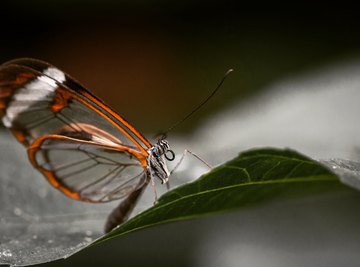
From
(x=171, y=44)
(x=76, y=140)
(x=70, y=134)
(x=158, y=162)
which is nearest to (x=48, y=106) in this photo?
(x=70, y=134)

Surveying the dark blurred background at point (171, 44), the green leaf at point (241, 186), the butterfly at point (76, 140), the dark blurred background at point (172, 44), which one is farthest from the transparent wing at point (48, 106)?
the dark blurred background at point (171, 44)

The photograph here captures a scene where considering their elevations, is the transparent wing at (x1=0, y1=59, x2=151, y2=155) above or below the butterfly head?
above

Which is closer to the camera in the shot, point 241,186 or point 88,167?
point 241,186

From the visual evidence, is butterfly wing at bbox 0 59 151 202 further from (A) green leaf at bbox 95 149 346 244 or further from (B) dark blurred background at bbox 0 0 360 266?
(B) dark blurred background at bbox 0 0 360 266

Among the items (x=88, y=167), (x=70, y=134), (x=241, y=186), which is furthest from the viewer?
(x=88, y=167)

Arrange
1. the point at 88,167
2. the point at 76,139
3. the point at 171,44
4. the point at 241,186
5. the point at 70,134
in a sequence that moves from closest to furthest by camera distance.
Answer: the point at 241,186, the point at 76,139, the point at 70,134, the point at 88,167, the point at 171,44

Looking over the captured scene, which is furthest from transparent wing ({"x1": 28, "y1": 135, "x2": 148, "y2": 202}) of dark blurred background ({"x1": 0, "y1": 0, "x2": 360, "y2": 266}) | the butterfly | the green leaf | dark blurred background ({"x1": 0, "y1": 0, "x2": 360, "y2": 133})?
dark blurred background ({"x1": 0, "y1": 0, "x2": 360, "y2": 133})

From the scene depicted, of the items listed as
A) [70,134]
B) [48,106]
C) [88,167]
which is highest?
[48,106]

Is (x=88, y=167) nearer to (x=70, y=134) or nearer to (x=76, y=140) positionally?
(x=70, y=134)
